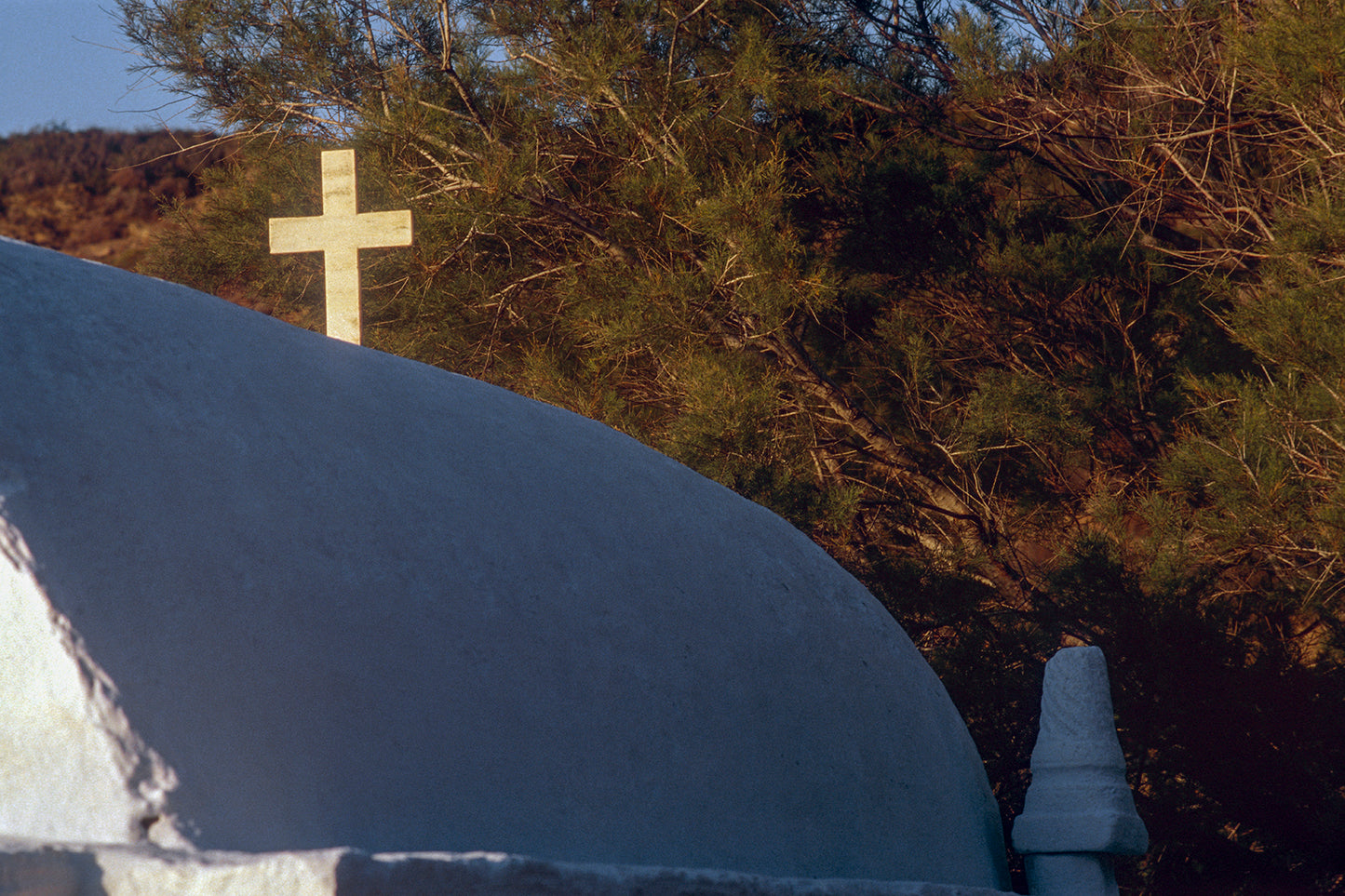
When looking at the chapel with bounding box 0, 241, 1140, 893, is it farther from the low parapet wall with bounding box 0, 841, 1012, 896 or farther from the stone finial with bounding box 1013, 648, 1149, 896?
the stone finial with bounding box 1013, 648, 1149, 896

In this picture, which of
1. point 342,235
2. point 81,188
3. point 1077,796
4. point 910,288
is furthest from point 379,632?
point 81,188

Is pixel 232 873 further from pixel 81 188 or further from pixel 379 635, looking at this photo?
pixel 81 188

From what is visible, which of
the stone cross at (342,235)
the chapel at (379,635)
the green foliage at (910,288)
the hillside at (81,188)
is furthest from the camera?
the hillside at (81,188)

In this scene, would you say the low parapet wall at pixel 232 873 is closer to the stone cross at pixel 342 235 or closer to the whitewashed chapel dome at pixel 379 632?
the whitewashed chapel dome at pixel 379 632

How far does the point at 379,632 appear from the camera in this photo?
1.44 m

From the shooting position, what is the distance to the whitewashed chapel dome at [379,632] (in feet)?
4.01

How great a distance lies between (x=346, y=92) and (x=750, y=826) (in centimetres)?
615

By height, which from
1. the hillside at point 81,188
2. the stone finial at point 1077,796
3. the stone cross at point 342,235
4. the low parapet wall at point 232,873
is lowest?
the stone finial at point 1077,796

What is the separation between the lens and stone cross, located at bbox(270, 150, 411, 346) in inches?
138

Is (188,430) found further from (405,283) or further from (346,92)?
(346,92)

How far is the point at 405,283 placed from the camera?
265 inches

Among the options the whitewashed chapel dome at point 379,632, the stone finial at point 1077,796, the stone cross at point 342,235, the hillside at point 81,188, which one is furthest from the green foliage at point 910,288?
the hillside at point 81,188

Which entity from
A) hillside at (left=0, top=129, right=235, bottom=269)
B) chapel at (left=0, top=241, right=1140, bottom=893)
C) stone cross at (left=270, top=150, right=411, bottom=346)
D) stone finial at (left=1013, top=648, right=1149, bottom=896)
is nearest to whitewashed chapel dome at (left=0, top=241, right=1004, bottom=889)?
chapel at (left=0, top=241, right=1140, bottom=893)

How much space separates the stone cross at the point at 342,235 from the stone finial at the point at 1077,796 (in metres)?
2.24
